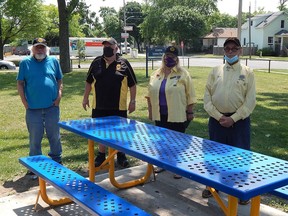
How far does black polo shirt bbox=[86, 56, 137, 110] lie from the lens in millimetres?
5117

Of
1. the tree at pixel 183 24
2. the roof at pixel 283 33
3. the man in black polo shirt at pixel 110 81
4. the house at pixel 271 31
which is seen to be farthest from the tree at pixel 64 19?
the house at pixel 271 31

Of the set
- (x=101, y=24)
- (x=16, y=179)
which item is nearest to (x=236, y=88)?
(x=16, y=179)

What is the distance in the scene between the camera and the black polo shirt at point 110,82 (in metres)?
5.12

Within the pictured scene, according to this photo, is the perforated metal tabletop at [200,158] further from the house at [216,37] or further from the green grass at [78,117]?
the house at [216,37]

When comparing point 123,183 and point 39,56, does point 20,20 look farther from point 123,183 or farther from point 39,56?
point 123,183

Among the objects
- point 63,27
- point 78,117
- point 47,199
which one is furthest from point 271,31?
point 47,199

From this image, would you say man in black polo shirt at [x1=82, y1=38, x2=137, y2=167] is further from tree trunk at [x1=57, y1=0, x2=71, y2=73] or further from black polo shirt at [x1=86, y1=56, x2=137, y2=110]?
tree trunk at [x1=57, y1=0, x2=71, y2=73]

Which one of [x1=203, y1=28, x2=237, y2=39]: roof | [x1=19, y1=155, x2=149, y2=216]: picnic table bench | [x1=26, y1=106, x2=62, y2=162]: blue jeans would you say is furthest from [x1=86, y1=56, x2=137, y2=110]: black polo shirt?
[x1=203, y1=28, x2=237, y2=39]: roof

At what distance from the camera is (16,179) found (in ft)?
16.4

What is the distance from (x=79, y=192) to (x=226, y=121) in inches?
64.2

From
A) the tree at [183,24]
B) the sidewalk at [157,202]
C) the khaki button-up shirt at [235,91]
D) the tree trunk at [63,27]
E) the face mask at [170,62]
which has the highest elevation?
the tree at [183,24]

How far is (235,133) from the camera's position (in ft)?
13.4

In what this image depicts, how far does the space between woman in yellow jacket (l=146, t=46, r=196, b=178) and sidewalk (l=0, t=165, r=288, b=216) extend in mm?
765

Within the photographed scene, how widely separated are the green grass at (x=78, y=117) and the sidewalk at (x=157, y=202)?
2.12ft
